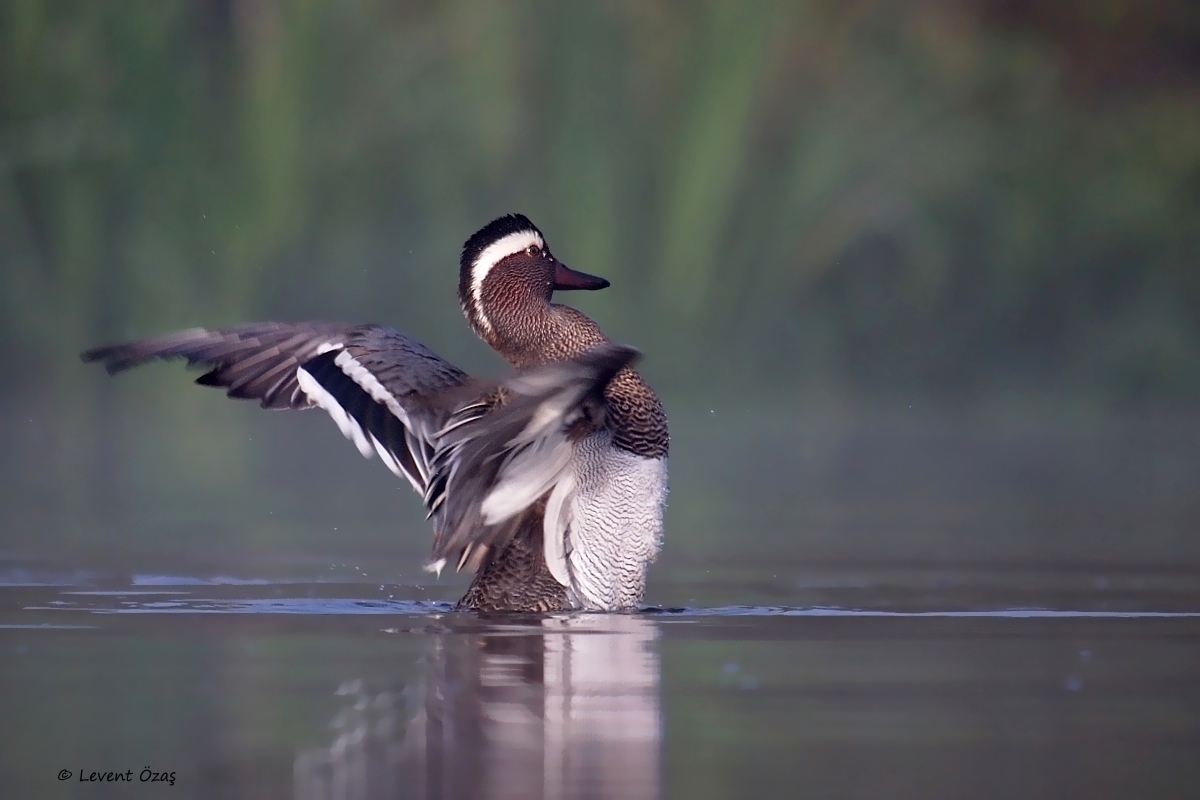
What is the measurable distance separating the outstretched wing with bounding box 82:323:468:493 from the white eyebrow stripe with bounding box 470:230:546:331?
0.35m

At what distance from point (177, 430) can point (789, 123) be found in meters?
5.49

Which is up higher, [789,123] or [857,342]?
[789,123]

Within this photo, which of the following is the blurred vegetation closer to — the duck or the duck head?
the duck head

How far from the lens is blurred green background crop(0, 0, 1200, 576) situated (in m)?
14.0

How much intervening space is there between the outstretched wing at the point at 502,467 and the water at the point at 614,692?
0.26m

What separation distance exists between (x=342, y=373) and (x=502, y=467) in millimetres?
708

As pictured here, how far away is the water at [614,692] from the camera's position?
10.6 ft

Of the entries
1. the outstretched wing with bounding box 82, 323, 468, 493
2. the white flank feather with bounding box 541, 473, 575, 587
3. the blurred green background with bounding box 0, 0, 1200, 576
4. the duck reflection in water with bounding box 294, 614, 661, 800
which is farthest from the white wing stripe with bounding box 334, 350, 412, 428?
the blurred green background with bounding box 0, 0, 1200, 576

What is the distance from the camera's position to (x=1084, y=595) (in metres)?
5.62

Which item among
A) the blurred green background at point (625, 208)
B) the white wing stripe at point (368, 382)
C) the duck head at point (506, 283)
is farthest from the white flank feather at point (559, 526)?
the blurred green background at point (625, 208)

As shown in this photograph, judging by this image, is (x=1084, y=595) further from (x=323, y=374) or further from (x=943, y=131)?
(x=943, y=131)

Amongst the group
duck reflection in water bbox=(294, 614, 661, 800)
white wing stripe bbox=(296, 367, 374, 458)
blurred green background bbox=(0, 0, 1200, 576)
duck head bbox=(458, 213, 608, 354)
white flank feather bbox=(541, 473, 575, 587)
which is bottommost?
duck reflection in water bbox=(294, 614, 661, 800)

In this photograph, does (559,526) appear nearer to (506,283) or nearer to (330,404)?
(330,404)

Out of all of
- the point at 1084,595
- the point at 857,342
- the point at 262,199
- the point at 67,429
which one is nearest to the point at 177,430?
the point at 67,429
